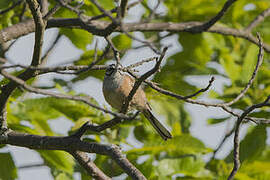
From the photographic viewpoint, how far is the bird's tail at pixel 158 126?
179 inches

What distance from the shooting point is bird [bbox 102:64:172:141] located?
4.55 metres

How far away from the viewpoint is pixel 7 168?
3.87m

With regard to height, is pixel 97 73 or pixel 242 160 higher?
pixel 97 73

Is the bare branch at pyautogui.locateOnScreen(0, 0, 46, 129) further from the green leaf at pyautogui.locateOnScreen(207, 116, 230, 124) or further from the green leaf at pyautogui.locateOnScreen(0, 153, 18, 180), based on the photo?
the green leaf at pyautogui.locateOnScreen(207, 116, 230, 124)

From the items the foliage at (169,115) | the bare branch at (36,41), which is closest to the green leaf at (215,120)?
the foliage at (169,115)

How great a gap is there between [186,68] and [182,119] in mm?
762

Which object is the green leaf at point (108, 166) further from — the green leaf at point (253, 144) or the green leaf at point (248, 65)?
the green leaf at point (248, 65)

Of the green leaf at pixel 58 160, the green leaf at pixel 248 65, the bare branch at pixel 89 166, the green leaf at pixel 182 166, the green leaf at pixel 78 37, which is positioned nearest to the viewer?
the bare branch at pixel 89 166

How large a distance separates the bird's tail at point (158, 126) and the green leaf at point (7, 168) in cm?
139

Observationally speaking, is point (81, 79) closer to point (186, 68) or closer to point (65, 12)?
point (65, 12)

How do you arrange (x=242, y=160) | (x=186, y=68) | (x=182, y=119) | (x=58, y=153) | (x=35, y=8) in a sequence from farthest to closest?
1. (x=186, y=68)
2. (x=182, y=119)
3. (x=242, y=160)
4. (x=58, y=153)
5. (x=35, y=8)

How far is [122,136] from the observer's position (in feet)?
15.4

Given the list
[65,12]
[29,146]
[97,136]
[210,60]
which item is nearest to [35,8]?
[29,146]

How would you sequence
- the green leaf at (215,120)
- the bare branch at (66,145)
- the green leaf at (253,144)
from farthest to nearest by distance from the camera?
the green leaf at (215,120) → the green leaf at (253,144) → the bare branch at (66,145)
